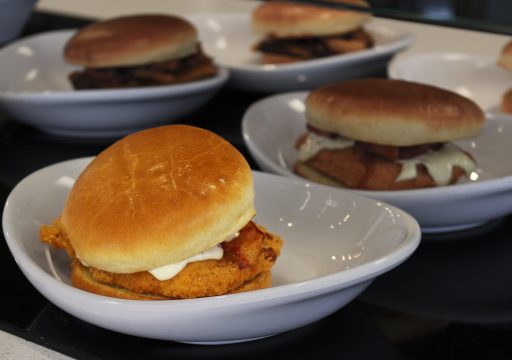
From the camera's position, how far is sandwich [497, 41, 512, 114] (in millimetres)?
1333

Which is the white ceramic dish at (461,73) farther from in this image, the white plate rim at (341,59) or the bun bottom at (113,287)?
the bun bottom at (113,287)

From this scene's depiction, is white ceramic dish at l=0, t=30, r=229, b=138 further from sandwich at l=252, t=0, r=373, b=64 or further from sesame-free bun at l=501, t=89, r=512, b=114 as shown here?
sesame-free bun at l=501, t=89, r=512, b=114

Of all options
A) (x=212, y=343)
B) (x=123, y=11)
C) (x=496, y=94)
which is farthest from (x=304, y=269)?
(x=123, y=11)

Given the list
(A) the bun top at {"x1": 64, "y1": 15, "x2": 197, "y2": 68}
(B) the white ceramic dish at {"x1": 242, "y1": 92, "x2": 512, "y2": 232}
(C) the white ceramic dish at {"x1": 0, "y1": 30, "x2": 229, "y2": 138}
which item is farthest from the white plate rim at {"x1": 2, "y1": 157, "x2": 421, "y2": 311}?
(A) the bun top at {"x1": 64, "y1": 15, "x2": 197, "y2": 68}

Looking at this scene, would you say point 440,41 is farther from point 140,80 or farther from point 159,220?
point 159,220

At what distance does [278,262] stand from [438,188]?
0.19 meters

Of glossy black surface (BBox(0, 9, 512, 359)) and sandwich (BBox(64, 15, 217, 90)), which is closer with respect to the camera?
glossy black surface (BBox(0, 9, 512, 359))

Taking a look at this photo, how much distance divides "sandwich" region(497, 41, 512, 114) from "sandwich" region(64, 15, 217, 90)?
459 mm

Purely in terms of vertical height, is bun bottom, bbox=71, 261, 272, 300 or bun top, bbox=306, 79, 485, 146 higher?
bun top, bbox=306, 79, 485, 146

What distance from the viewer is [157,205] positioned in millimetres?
750

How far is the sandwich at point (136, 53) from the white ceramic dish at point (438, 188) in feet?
0.60

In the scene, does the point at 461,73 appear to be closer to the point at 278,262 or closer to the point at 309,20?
the point at 309,20

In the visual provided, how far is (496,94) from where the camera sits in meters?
1.43

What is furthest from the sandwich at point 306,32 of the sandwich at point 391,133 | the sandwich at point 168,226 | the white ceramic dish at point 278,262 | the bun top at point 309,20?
Answer: the sandwich at point 168,226
